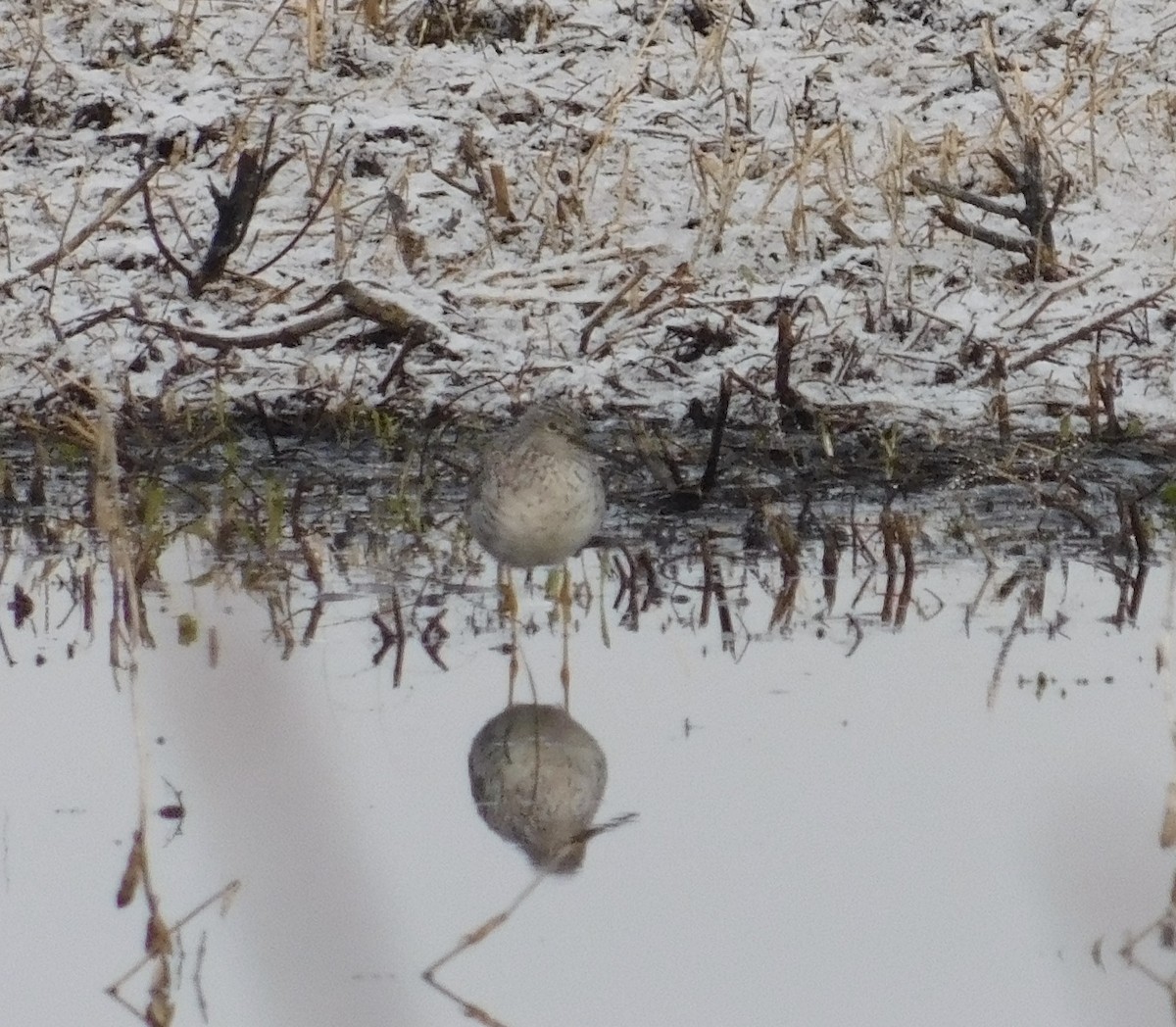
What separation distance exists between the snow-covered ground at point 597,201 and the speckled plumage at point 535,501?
164cm

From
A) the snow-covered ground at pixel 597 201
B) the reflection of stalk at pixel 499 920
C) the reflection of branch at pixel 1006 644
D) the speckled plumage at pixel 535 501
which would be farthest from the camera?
the snow-covered ground at pixel 597 201

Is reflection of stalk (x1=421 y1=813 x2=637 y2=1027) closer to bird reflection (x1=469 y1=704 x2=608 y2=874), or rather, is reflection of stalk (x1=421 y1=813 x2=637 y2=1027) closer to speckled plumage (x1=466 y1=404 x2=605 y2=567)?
bird reflection (x1=469 y1=704 x2=608 y2=874)

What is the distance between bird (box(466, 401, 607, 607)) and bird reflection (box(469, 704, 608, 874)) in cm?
83

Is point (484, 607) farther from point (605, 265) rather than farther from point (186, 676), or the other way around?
point (186, 676)

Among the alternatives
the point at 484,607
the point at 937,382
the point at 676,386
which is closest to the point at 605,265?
the point at 676,386

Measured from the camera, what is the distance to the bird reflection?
3.84 m

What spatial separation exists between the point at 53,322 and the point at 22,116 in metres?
2.51

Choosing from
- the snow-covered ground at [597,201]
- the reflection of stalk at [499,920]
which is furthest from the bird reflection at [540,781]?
the snow-covered ground at [597,201]

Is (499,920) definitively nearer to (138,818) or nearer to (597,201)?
(138,818)

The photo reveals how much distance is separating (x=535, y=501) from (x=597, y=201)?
3783 millimetres

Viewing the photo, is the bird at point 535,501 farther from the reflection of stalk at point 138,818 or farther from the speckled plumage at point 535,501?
the reflection of stalk at point 138,818

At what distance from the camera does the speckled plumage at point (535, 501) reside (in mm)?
5352

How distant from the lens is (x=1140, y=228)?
8602 mm

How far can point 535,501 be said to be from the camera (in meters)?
5.34
